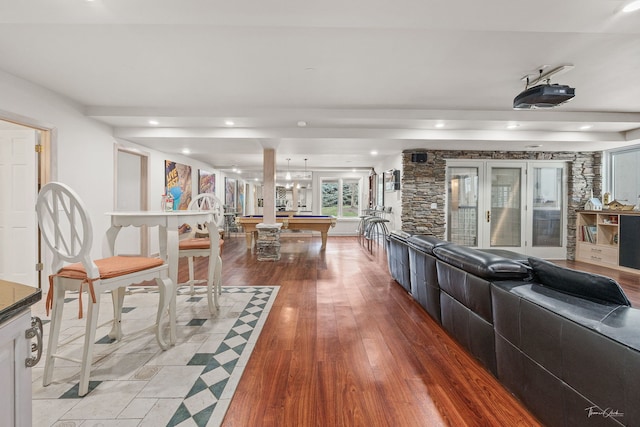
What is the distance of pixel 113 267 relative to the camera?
5.63 ft

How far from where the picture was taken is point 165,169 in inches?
241

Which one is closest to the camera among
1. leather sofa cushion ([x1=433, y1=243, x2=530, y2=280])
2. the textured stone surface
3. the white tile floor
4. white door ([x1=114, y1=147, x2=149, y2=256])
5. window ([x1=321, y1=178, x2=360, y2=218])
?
the white tile floor

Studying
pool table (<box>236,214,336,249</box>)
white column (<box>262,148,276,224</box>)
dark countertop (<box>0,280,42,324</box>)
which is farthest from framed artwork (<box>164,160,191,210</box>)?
dark countertop (<box>0,280,42,324</box>)

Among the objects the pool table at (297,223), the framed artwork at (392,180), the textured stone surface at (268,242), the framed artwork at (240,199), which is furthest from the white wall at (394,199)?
the framed artwork at (240,199)

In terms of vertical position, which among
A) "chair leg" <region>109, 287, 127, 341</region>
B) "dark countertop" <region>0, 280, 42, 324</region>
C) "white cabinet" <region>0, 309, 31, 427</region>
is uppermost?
"dark countertop" <region>0, 280, 42, 324</region>

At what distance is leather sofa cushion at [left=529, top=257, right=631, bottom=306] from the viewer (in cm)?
125

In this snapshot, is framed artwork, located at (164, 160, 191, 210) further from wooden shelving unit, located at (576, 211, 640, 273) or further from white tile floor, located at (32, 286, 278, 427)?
wooden shelving unit, located at (576, 211, 640, 273)

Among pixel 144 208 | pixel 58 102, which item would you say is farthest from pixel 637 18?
pixel 144 208

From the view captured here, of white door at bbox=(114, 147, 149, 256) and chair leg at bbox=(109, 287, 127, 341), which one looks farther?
white door at bbox=(114, 147, 149, 256)

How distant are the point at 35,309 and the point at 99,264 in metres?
1.85

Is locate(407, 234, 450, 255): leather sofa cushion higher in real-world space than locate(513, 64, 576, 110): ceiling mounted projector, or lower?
lower

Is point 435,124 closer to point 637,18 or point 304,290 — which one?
point 637,18

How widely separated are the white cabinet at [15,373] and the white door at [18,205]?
3407 mm

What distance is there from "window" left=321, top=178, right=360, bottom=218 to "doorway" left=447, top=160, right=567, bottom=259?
4.36 metres
